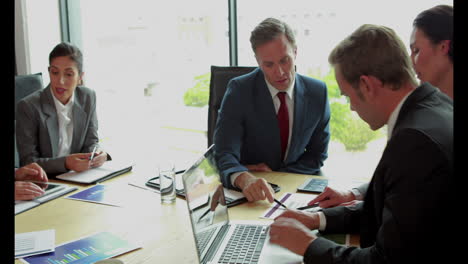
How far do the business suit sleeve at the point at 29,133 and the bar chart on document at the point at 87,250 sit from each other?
1054 mm

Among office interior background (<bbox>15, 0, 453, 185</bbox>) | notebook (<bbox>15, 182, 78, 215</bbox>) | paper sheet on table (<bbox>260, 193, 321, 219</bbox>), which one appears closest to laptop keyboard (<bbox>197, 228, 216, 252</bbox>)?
paper sheet on table (<bbox>260, 193, 321, 219</bbox>)

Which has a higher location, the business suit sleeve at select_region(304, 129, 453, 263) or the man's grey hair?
the man's grey hair

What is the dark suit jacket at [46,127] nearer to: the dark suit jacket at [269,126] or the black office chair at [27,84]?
the black office chair at [27,84]

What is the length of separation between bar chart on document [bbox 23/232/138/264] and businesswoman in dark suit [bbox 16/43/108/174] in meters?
0.86

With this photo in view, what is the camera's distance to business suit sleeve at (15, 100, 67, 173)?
8.00 feet

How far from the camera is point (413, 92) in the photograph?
1.23 m

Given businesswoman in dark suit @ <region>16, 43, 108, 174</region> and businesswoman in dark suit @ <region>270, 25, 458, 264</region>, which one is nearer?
businesswoman in dark suit @ <region>270, 25, 458, 264</region>

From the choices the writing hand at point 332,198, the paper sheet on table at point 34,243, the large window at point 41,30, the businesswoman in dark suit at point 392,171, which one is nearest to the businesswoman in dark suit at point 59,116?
the paper sheet on table at point 34,243

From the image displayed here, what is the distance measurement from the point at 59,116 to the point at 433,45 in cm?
200

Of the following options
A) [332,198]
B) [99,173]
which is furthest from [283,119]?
[99,173]

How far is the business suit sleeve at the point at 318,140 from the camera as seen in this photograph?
234cm

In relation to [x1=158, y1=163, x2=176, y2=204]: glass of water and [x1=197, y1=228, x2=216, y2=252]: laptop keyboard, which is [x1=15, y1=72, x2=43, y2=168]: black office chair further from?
[x1=197, y1=228, x2=216, y2=252]: laptop keyboard

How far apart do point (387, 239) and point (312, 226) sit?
0.47m
